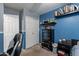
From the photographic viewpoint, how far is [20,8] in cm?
172

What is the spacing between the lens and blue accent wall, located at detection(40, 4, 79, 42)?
1.83 m

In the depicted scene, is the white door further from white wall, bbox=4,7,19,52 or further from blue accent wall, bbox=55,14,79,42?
blue accent wall, bbox=55,14,79,42

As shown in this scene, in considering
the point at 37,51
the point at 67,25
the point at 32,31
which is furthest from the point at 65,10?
the point at 37,51

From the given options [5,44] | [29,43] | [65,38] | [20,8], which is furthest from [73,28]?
[5,44]

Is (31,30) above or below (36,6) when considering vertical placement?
below

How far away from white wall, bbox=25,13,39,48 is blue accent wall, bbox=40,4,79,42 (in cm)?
14

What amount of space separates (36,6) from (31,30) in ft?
1.38

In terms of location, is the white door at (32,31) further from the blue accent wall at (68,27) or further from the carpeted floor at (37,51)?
the blue accent wall at (68,27)

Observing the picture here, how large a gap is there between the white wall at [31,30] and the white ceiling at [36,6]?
0.34ft

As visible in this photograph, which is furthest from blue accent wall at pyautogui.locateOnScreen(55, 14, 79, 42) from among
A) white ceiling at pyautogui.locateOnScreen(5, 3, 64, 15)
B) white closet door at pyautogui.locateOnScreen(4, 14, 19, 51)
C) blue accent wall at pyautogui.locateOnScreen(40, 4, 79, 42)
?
white closet door at pyautogui.locateOnScreen(4, 14, 19, 51)

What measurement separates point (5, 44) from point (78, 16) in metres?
1.38

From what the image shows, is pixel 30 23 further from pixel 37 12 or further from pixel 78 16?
pixel 78 16

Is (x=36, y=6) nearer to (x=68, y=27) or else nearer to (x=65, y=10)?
(x=65, y=10)

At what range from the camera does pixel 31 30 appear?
182cm
